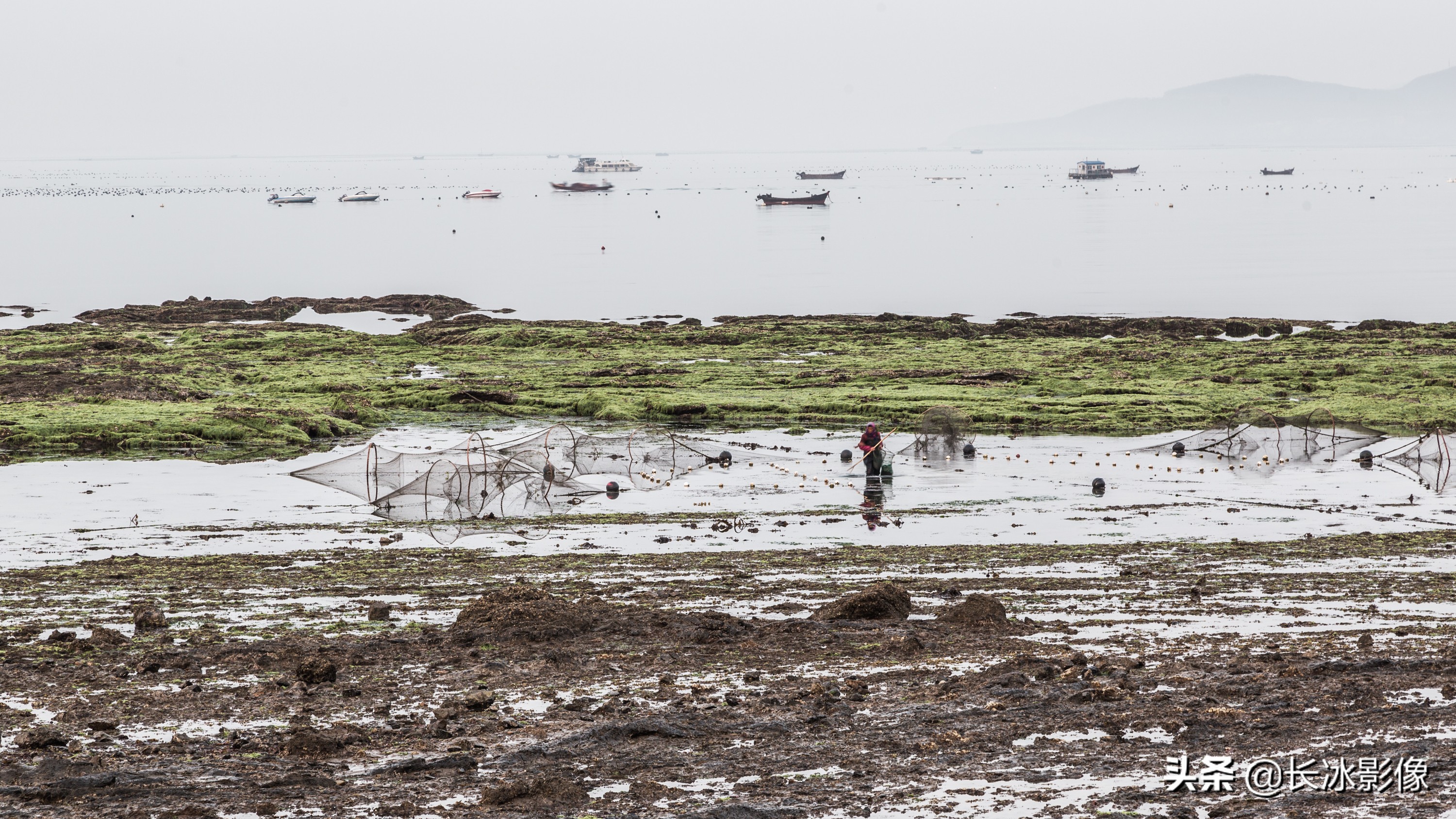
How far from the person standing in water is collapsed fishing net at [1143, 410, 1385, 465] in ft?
23.4

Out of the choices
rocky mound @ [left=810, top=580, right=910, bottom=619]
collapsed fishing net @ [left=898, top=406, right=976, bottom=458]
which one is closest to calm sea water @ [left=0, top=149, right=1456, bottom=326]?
collapsed fishing net @ [left=898, top=406, right=976, bottom=458]

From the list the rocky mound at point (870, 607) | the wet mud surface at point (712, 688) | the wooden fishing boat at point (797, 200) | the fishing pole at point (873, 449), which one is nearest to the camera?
the wet mud surface at point (712, 688)

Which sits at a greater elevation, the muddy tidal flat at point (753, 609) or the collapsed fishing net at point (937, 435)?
the collapsed fishing net at point (937, 435)

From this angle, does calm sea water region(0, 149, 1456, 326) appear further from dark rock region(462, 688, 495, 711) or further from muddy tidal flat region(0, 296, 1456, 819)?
dark rock region(462, 688, 495, 711)

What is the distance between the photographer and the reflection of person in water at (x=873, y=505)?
82.7 ft

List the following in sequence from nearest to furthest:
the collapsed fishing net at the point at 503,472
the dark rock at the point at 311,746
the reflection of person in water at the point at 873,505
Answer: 1. the dark rock at the point at 311,746
2. the reflection of person in water at the point at 873,505
3. the collapsed fishing net at the point at 503,472

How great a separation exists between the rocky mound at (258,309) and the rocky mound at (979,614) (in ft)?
177

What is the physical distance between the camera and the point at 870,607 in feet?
54.4

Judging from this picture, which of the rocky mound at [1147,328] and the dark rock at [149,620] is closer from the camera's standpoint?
the dark rock at [149,620]

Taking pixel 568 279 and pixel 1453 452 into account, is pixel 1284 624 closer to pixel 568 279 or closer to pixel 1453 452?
pixel 1453 452

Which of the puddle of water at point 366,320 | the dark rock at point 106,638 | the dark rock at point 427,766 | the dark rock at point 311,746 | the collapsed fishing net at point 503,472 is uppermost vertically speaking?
the puddle of water at point 366,320

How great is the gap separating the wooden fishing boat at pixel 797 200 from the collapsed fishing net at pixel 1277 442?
475 ft

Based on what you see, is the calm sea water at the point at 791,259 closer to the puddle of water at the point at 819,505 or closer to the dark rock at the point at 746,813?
the puddle of water at the point at 819,505

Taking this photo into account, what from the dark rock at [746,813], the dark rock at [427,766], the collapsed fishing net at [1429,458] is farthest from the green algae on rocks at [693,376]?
the dark rock at [746,813]
